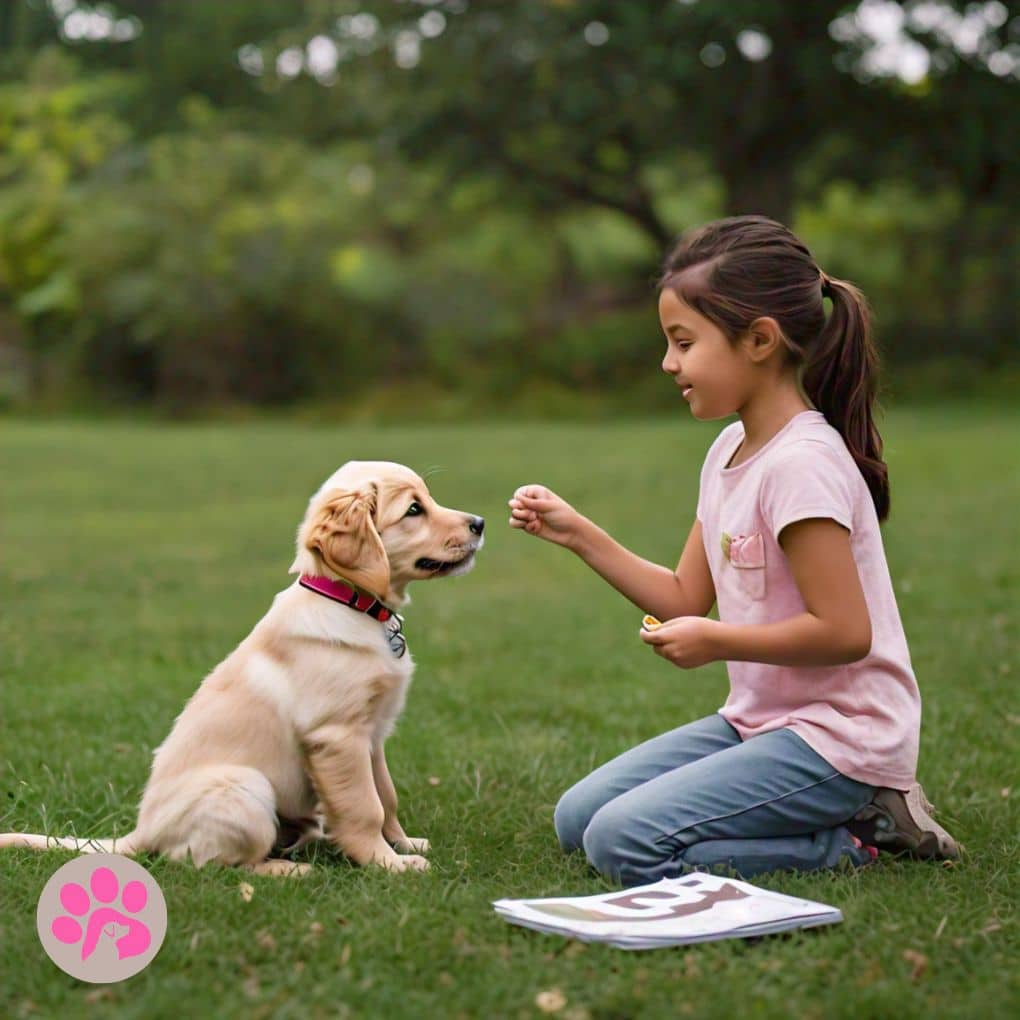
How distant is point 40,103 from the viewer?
26172 mm

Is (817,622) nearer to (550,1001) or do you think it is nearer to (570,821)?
(570,821)

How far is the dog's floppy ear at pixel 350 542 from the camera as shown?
342 centimetres

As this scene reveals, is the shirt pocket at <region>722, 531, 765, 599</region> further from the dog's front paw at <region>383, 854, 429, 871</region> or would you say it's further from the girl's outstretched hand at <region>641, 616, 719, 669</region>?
the dog's front paw at <region>383, 854, 429, 871</region>

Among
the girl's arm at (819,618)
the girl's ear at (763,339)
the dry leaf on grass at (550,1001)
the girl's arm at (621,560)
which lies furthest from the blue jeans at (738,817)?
the girl's ear at (763,339)

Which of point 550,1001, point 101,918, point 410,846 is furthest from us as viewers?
point 410,846

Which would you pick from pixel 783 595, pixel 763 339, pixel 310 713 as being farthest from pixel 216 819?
pixel 763 339

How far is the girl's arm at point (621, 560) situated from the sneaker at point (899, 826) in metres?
0.71

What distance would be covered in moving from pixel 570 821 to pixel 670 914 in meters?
0.67

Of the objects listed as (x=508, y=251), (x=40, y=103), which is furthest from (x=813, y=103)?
(x=40, y=103)

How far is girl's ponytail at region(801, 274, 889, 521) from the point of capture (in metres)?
3.38

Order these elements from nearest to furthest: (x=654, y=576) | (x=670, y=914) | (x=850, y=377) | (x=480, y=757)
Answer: (x=670, y=914), (x=850, y=377), (x=654, y=576), (x=480, y=757)

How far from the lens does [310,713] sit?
340cm

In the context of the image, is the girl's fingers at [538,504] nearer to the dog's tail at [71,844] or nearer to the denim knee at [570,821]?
the denim knee at [570,821]

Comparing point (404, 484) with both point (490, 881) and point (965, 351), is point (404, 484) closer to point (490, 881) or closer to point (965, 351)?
point (490, 881)
